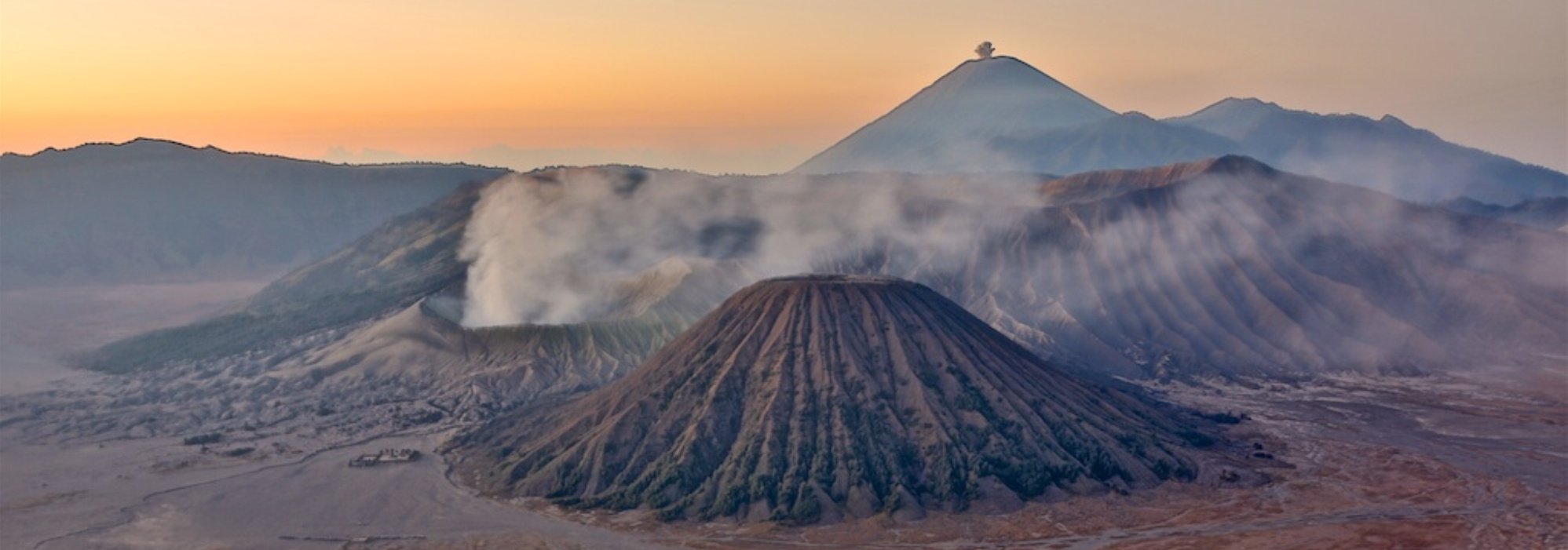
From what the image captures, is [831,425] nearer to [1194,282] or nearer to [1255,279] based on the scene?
[1194,282]

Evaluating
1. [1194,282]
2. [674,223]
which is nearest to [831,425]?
[1194,282]

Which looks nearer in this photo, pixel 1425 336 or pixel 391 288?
pixel 1425 336

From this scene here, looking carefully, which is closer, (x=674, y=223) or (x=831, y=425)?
(x=831, y=425)

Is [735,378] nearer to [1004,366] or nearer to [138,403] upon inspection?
[1004,366]

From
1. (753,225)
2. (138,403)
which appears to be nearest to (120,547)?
(138,403)

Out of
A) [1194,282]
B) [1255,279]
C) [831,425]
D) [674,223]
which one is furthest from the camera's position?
[674,223]

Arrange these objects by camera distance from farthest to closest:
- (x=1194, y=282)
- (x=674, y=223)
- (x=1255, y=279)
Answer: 1. (x=674, y=223)
2. (x=1255, y=279)
3. (x=1194, y=282)

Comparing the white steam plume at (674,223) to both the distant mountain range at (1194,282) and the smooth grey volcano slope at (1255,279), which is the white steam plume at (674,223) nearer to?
the distant mountain range at (1194,282)

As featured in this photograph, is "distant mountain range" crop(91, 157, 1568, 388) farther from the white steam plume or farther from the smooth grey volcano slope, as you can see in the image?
the white steam plume

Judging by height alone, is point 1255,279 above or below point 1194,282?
above

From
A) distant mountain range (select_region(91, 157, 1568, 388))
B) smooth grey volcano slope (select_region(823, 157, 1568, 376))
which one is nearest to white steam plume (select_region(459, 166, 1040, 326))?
distant mountain range (select_region(91, 157, 1568, 388))
